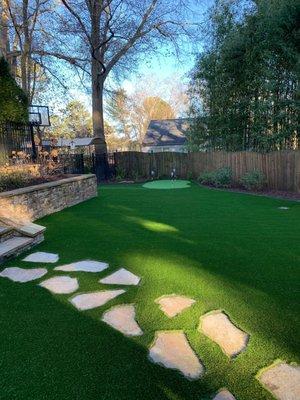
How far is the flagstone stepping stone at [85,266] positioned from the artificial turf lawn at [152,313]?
0.11m

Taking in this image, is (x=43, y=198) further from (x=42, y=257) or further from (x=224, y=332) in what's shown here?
(x=224, y=332)

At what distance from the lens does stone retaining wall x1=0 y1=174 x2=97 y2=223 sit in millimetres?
5359

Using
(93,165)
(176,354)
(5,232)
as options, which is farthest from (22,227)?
(93,165)

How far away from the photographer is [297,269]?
3.38 meters

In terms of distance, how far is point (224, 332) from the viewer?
228cm

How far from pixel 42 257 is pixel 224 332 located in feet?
7.81

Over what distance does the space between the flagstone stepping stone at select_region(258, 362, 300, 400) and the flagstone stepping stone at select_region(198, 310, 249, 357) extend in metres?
0.22

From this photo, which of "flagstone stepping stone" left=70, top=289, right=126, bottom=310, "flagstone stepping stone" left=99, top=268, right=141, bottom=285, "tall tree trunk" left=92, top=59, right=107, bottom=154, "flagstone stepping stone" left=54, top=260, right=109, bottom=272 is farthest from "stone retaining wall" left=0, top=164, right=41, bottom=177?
"tall tree trunk" left=92, top=59, right=107, bottom=154

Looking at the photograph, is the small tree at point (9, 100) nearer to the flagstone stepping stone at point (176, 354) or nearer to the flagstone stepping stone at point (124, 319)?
the flagstone stepping stone at point (124, 319)

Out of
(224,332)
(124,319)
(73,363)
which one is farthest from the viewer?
(124,319)

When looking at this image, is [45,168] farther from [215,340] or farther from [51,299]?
[215,340]

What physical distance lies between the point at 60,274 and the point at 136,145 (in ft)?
129

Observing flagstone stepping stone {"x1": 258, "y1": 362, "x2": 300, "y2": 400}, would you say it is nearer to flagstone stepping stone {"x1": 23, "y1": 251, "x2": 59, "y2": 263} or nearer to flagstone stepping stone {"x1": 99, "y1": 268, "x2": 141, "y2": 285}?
flagstone stepping stone {"x1": 99, "y1": 268, "x2": 141, "y2": 285}

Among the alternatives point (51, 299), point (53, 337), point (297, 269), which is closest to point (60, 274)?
point (51, 299)
